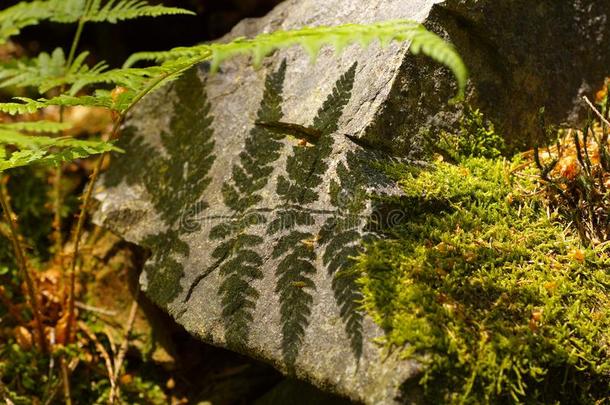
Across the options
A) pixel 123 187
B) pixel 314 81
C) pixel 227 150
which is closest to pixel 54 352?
pixel 123 187

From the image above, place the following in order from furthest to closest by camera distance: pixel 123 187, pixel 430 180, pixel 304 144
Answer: pixel 123 187
pixel 304 144
pixel 430 180

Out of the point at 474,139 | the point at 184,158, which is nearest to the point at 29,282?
the point at 184,158

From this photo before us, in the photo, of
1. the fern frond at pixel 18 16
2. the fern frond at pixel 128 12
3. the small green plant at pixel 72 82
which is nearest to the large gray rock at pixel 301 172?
the small green plant at pixel 72 82

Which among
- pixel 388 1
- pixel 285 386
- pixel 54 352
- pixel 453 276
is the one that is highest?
pixel 388 1

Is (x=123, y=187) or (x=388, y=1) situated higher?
(x=388, y=1)

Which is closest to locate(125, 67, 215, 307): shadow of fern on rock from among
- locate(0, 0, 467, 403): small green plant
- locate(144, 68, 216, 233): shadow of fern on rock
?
locate(144, 68, 216, 233): shadow of fern on rock

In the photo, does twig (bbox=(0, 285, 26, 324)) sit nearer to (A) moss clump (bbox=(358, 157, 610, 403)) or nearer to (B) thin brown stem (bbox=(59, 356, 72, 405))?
(B) thin brown stem (bbox=(59, 356, 72, 405))

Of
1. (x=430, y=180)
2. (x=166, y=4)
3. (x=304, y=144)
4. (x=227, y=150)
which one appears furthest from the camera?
(x=166, y=4)

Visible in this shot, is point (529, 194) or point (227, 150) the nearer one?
point (529, 194)

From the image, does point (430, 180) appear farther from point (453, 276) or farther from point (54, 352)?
point (54, 352)
